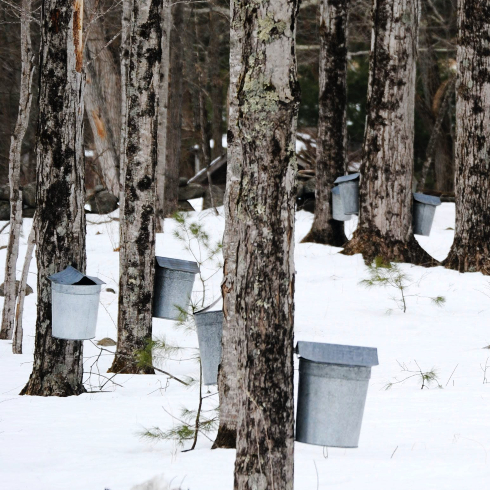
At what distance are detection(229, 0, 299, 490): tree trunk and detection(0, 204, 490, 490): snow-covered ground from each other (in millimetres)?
670

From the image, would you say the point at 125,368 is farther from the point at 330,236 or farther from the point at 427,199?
the point at 330,236

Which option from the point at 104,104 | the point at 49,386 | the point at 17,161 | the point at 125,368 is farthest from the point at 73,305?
the point at 104,104

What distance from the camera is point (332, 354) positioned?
108 inches

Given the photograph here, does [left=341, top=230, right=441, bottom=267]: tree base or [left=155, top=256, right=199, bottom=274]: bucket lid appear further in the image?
[left=341, top=230, right=441, bottom=267]: tree base

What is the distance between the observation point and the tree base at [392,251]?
8.88m

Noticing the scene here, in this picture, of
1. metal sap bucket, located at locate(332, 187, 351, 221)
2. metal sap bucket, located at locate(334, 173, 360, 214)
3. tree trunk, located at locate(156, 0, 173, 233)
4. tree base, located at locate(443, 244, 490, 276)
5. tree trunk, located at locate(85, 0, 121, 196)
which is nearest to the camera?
tree base, located at locate(443, 244, 490, 276)

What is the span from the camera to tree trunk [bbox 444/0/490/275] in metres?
8.51

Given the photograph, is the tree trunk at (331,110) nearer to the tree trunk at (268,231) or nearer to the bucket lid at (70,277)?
the bucket lid at (70,277)

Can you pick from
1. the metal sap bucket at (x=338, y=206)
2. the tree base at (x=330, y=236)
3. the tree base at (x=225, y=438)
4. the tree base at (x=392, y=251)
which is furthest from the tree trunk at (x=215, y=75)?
the tree base at (x=225, y=438)

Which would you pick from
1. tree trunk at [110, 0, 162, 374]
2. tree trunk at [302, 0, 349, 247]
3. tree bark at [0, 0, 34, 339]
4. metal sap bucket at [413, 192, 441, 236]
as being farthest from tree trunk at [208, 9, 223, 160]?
tree trunk at [110, 0, 162, 374]

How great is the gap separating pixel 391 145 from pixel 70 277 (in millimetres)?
5056

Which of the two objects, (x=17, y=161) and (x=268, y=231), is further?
(x=17, y=161)

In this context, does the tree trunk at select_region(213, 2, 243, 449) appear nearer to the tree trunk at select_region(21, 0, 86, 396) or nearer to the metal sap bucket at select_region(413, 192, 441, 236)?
the tree trunk at select_region(21, 0, 86, 396)

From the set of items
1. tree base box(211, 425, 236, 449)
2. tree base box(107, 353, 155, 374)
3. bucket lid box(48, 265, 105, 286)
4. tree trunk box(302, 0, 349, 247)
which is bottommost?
tree base box(107, 353, 155, 374)
